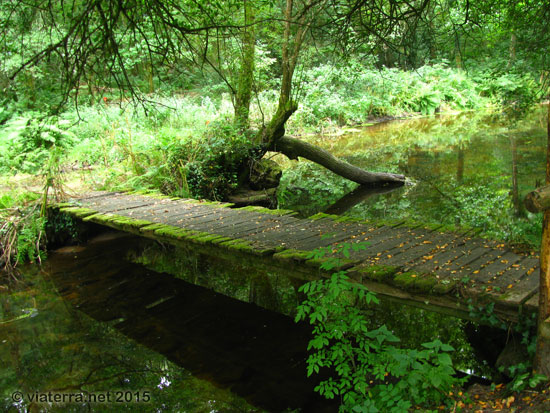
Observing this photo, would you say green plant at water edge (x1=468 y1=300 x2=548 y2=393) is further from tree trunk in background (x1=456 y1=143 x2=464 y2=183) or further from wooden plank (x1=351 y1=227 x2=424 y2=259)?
tree trunk in background (x1=456 y1=143 x2=464 y2=183)

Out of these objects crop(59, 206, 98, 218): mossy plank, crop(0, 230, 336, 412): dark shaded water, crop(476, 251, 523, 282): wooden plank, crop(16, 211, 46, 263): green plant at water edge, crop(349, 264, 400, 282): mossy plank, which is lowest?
crop(0, 230, 336, 412): dark shaded water

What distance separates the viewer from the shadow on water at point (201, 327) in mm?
3746

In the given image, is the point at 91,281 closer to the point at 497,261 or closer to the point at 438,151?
the point at 497,261

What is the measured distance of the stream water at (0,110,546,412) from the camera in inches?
146

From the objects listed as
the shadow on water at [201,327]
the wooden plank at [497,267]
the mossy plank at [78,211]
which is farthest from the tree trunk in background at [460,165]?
the mossy plank at [78,211]

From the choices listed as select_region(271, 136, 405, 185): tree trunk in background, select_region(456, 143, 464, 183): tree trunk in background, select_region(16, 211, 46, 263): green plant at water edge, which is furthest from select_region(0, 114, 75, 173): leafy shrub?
select_region(456, 143, 464, 183): tree trunk in background

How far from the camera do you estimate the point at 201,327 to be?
4.86 metres

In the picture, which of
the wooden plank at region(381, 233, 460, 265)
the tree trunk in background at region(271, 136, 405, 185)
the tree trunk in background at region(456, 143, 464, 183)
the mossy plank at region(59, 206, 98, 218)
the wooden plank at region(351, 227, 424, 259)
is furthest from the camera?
the tree trunk in background at region(456, 143, 464, 183)

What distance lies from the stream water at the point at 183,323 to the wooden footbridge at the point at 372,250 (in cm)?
80

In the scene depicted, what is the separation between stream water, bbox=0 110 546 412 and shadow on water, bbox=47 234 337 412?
0.05ft

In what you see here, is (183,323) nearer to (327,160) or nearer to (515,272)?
(515,272)

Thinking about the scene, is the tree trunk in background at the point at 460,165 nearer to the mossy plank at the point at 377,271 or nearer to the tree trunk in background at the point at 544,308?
the mossy plank at the point at 377,271

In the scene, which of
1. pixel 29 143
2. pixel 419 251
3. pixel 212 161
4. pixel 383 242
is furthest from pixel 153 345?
pixel 29 143

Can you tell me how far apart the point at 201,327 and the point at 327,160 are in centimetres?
639
